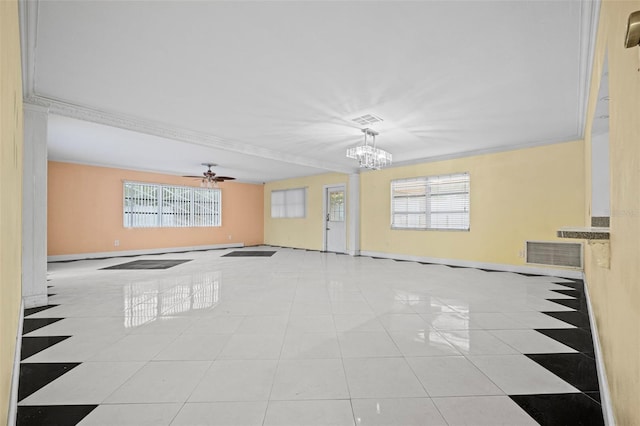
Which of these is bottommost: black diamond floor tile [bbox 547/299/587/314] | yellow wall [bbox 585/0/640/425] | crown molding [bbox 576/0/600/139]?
black diamond floor tile [bbox 547/299/587/314]

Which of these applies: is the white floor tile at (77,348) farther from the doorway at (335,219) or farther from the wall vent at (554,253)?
the doorway at (335,219)

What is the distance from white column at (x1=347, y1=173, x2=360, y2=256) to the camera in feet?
27.2

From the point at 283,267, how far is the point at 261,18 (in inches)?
193

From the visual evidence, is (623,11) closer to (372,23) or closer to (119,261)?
(372,23)

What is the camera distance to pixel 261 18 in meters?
2.18

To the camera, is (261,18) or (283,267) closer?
(261,18)

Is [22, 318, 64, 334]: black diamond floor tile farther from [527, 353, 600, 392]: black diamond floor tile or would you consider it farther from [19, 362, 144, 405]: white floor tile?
[527, 353, 600, 392]: black diamond floor tile

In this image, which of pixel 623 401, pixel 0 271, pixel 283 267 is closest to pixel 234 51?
pixel 0 271

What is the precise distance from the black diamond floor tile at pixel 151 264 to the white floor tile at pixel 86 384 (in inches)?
182

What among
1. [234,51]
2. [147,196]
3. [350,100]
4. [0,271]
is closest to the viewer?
[0,271]

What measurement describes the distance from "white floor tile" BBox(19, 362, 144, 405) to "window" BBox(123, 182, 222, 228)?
7310mm

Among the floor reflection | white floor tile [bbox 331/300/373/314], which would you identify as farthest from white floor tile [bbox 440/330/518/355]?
the floor reflection

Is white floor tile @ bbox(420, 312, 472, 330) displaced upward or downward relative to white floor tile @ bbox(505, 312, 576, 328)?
upward

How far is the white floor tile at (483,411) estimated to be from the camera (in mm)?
1484
